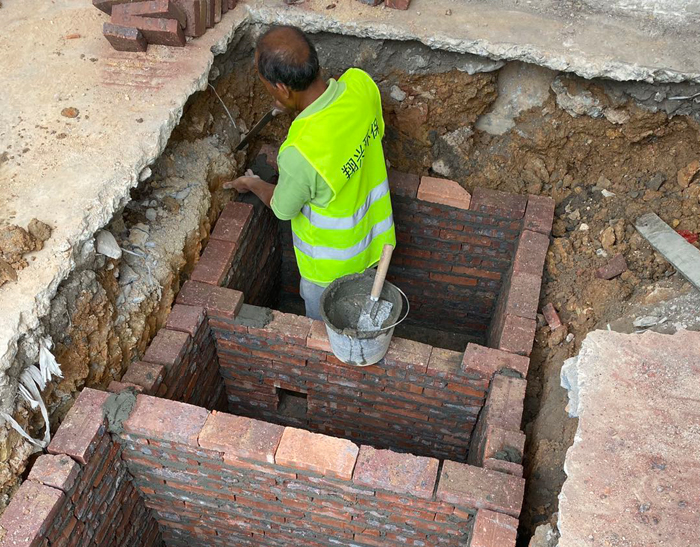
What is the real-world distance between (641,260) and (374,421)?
213cm

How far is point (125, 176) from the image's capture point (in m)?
3.64

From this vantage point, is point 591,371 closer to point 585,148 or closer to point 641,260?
point 641,260

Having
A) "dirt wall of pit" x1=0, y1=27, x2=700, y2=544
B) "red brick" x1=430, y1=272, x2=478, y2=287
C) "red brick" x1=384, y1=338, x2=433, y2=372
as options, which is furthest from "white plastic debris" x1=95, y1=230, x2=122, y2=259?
"red brick" x1=430, y1=272, x2=478, y2=287

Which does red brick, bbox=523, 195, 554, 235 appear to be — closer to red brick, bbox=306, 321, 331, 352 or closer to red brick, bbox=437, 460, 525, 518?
red brick, bbox=306, 321, 331, 352

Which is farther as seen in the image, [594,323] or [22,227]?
[594,323]

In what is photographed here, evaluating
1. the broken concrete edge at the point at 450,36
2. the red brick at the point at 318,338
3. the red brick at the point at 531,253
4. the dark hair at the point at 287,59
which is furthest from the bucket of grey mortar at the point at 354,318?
the broken concrete edge at the point at 450,36

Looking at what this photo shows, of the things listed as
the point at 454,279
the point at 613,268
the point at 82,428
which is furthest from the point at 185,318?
the point at 613,268

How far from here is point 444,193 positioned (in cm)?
483

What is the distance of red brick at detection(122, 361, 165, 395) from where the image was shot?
12.0 feet

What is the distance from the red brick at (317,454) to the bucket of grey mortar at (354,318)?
1.90 ft

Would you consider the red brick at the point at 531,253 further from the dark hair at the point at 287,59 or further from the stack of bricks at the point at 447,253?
the dark hair at the point at 287,59

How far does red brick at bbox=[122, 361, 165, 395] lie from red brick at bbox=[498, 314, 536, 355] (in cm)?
208

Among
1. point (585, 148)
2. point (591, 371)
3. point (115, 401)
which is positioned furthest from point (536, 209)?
point (115, 401)

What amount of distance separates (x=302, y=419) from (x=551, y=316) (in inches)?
78.3
